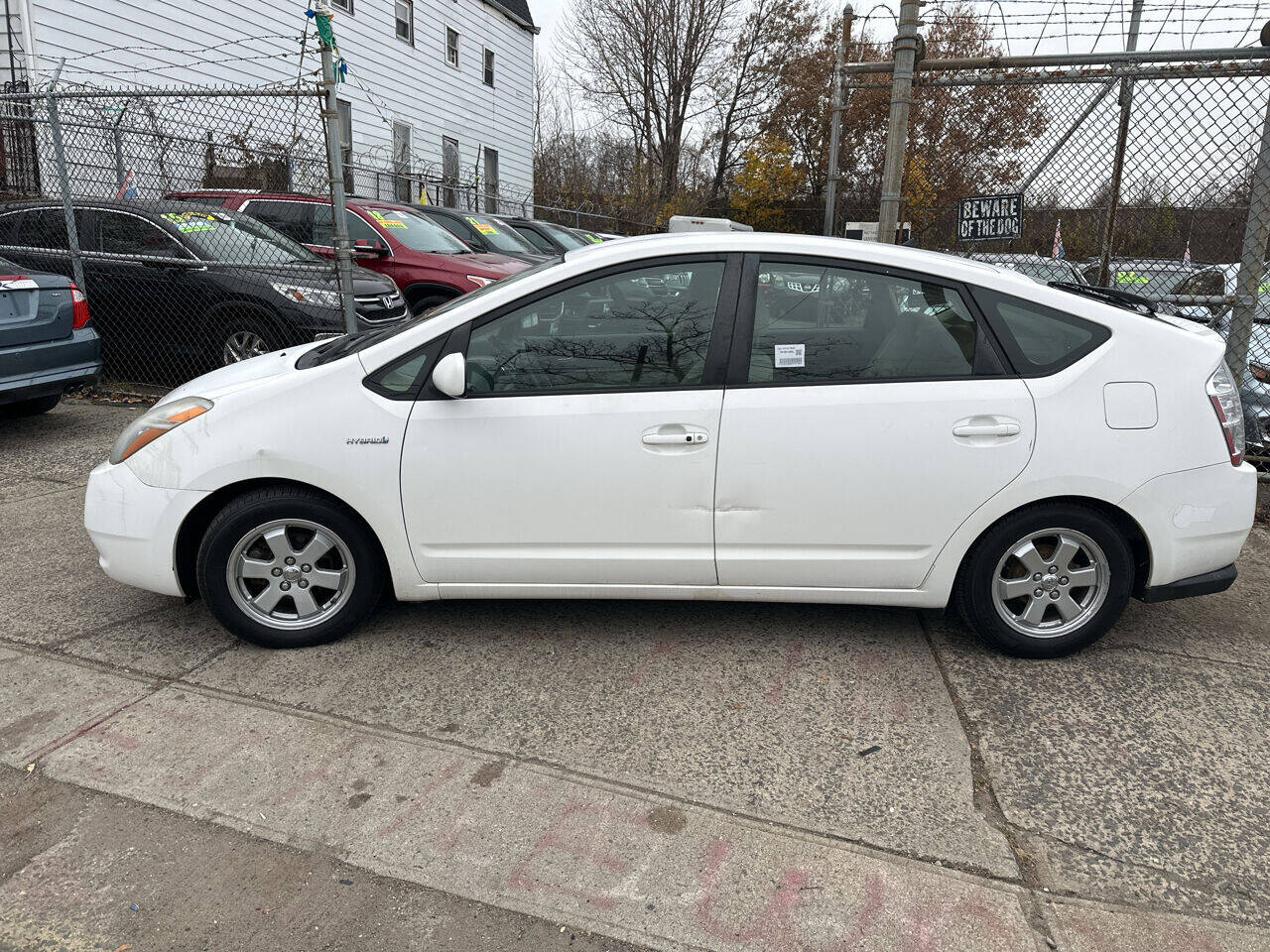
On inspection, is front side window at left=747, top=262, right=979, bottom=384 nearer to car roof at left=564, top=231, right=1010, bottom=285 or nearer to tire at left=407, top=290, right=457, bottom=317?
car roof at left=564, top=231, right=1010, bottom=285

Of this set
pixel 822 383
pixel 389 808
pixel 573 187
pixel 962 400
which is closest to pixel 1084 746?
pixel 962 400

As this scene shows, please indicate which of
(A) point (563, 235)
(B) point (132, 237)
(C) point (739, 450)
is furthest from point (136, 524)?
(A) point (563, 235)

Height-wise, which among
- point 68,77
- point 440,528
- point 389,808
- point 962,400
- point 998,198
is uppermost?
point 68,77

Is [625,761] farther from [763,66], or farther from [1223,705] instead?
[763,66]

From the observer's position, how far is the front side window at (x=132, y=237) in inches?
301

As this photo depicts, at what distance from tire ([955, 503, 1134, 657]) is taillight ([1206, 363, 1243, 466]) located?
512mm

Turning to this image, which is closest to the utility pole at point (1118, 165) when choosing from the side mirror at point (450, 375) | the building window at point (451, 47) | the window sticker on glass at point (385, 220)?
the side mirror at point (450, 375)

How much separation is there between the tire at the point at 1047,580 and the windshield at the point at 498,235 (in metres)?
9.24

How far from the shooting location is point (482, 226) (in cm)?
1220

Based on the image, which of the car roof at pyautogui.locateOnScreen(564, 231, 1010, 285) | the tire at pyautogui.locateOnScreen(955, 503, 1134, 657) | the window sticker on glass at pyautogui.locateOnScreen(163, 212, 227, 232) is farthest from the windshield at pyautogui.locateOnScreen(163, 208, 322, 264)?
the tire at pyautogui.locateOnScreen(955, 503, 1134, 657)

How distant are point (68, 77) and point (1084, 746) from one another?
12948 millimetres

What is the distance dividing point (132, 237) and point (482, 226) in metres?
5.16

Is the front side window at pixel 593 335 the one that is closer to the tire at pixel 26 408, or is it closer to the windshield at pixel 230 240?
the windshield at pixel 230 240

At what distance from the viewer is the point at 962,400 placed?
10.9ft
